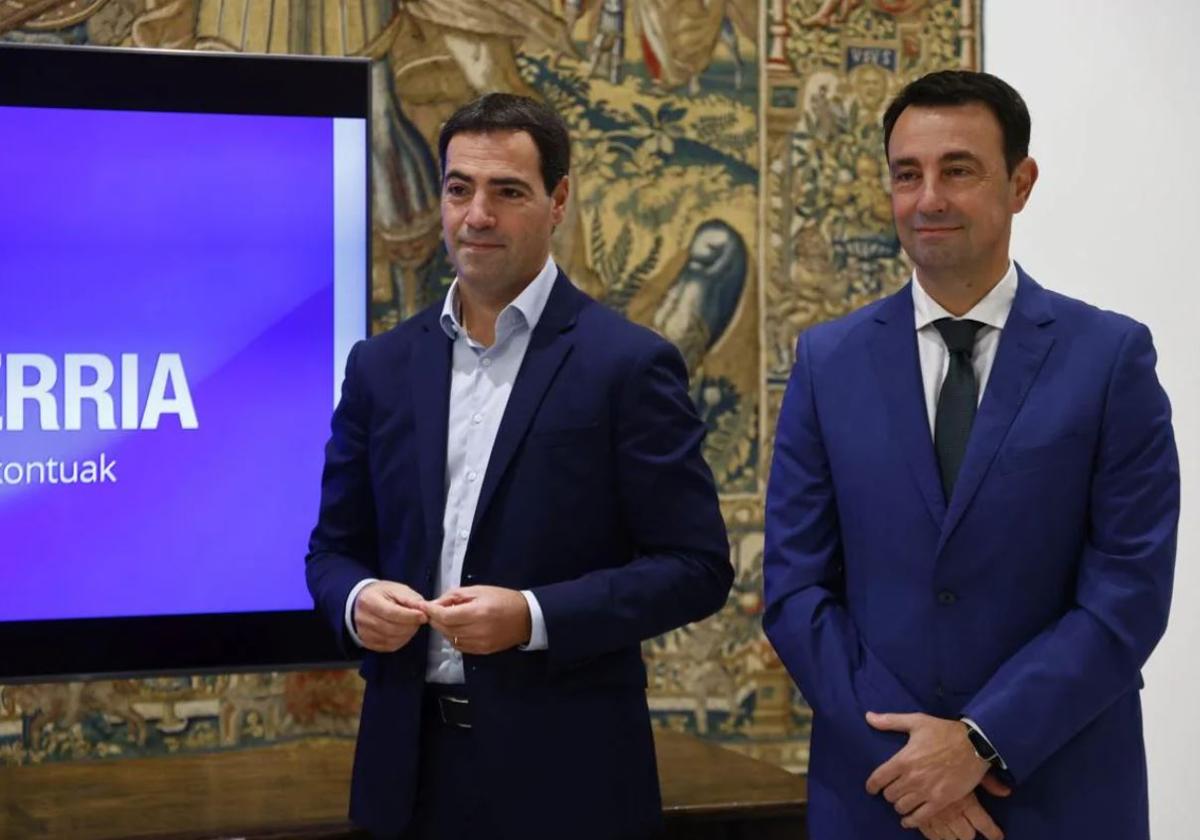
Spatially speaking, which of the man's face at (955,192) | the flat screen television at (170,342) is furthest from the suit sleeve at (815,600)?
the flat screen television at (170,342)

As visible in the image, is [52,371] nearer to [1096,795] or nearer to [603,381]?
[603,381]

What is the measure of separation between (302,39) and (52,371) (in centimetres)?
95

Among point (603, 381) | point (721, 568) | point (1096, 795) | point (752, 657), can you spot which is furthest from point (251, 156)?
point (1096, 795)

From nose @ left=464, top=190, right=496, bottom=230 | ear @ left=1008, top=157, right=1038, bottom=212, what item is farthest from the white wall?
nose @ left=464, top=190, right=496, bottom=230

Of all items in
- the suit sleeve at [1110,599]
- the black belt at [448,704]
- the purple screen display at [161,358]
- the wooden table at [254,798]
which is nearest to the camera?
the suit sleeve at [1110,599]

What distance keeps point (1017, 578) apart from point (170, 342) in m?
1.66

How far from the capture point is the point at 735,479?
388 centimetres

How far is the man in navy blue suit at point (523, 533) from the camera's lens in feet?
8.09

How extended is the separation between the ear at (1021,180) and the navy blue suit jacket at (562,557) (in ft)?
1.81

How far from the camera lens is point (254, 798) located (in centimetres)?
304

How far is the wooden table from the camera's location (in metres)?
2.83

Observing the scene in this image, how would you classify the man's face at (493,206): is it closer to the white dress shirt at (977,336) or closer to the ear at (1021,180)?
the white dress shirt at (977,336)

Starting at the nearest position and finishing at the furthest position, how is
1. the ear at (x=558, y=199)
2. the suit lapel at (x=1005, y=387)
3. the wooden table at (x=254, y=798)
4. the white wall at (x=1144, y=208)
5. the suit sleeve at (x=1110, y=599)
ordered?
1. the suit sleeve at (x=1110, y=599)
2. the suit lapel at (x=1005, y=387)
3. the ear at (x=558, y=199)
4. the wooden table at (x=254, y=798)
5. the white wall at (x=1144, y=208)

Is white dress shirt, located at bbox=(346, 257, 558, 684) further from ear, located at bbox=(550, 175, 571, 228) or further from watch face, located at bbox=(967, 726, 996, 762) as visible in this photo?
watch face, located at bbox=(967, 726, 996, 762)
